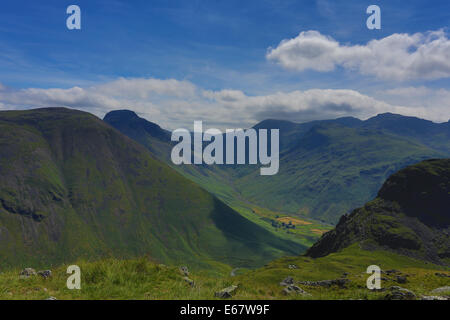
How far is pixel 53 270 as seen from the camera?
1809 cm

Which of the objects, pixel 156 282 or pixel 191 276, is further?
pixel 191 276

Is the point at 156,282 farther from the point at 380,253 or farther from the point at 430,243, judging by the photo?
the point at 430,243

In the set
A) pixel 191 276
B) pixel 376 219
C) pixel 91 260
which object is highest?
pixel 91 260

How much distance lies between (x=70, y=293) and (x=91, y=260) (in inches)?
165

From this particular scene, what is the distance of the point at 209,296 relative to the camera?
14.0 m

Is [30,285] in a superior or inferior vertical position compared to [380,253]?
superior

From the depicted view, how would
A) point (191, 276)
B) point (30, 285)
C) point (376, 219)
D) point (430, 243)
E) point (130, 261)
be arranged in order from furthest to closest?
point (376, 219), point (430, 243), point (191, 276), point (130, 261), point (30, 285)
